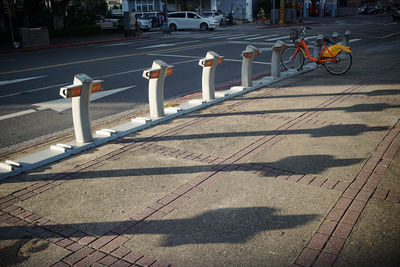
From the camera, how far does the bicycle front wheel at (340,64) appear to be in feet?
36.8

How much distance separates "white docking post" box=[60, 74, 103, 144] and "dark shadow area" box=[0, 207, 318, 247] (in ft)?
7.53

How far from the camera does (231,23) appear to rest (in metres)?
47.2

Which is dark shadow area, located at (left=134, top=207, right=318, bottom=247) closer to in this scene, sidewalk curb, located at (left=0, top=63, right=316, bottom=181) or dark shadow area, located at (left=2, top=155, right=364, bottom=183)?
dark shadow area, located at (left=2, top=155, right=364, bottom=183)

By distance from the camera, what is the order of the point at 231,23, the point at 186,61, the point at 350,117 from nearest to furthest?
the point at 350,117 → the point at 186,61 → the point at 231,23

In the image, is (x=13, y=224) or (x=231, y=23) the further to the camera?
(x=231, y=23)

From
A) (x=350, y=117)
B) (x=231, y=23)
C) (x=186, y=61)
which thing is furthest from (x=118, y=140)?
(x=231, y=23)

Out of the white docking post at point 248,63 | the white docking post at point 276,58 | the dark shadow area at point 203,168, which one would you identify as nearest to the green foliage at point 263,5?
the white docking post at point 276,58

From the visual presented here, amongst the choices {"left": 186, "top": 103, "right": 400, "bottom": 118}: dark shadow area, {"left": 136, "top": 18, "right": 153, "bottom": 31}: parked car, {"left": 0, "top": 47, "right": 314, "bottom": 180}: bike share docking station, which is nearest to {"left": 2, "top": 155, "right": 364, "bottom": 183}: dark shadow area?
{"left": 0, "top": 47, "right": 314, "bottom": 180}: bike share docking station

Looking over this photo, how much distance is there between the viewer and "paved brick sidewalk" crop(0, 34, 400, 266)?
3.45 metres

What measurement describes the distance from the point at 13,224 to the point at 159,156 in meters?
2.18

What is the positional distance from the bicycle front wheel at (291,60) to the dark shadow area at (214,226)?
348 inches

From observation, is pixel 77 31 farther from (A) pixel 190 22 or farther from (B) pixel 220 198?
(B) pixel 220 198

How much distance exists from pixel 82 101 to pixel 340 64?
26.7 feet

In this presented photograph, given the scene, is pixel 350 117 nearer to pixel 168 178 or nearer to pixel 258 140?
pixel 258 140
